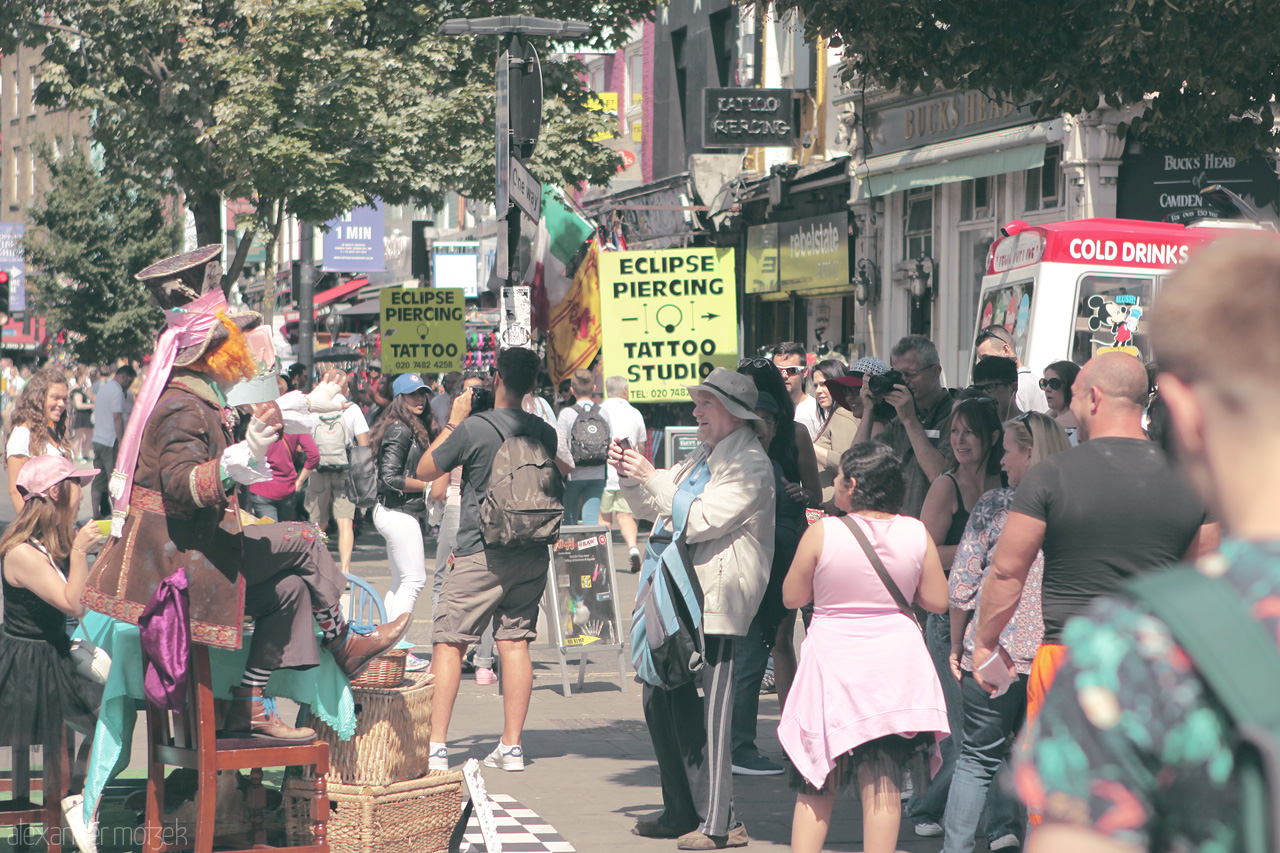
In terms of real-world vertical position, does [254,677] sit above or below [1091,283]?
below

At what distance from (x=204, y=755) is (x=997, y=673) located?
8.72 ft

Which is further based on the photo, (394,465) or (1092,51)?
(394,465)

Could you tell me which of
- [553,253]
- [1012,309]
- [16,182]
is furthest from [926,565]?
[16,182]

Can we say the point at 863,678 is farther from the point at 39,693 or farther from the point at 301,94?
the point at 301,94

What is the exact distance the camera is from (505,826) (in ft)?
20.5

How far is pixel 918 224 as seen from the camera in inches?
805

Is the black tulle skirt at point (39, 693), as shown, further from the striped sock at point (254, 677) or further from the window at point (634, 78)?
the window at point (634, 78)

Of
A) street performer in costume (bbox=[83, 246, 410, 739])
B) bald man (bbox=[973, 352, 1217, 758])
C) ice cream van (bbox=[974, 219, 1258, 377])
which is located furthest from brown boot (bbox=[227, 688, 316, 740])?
ice cream van (bbox=[974, 219, 1258, 377])

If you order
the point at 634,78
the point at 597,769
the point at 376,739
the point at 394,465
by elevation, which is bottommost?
the point at 597,769

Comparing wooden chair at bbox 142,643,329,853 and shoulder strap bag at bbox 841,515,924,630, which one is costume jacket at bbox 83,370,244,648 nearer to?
wooden chair at bbox 142,643,329,853

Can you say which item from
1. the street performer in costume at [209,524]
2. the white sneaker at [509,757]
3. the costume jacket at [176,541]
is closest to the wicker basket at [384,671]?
the street performer in costume at [209,524]

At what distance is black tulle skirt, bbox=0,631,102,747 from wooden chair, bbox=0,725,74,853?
94mm

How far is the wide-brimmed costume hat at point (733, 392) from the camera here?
5918 mm

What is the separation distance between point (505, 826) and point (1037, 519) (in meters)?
2.91
